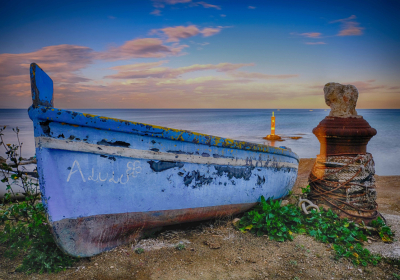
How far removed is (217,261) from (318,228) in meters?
1.49

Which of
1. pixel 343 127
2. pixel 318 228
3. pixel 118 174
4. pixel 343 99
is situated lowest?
pixel 318 228

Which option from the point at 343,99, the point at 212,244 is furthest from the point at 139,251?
the point at 343,99

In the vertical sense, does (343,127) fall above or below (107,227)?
above

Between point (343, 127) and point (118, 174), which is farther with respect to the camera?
point (343, 127)

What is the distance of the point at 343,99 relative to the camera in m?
3.65

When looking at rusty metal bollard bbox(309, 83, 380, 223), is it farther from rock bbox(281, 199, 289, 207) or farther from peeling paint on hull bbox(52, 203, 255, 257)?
peeling paint on hull bbox(52, 203, 255, 257)

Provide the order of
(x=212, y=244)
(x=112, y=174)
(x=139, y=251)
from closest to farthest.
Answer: (x=112, y=174), (x=139, y=251), (x=212, y=244)

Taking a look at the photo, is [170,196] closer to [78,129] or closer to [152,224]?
[152,224]

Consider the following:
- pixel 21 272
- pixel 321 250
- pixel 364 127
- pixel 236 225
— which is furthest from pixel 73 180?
pixel 364 127

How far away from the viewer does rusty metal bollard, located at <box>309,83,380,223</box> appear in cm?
355

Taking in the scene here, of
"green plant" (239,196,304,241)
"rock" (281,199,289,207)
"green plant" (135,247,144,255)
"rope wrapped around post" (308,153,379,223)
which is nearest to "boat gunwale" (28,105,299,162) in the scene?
"green plant" (239,196,304,241)

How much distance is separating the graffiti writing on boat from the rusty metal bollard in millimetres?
2572

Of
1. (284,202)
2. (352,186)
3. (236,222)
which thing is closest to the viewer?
(352,186)

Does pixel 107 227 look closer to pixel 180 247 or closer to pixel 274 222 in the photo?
pixel 180 247
